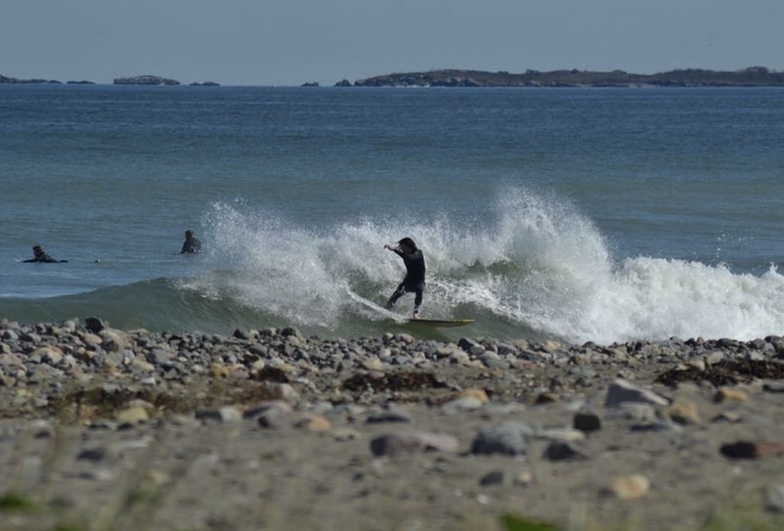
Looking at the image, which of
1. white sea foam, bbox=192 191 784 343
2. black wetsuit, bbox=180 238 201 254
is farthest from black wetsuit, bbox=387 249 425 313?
black wetsuit, bbox=180 238 201 254

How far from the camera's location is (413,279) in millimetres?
20000

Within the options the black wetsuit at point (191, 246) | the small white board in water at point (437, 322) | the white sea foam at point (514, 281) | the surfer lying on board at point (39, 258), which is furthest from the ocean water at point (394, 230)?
the black wetsuit at point (191, 246)

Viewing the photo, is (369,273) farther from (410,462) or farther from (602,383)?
(410,462)

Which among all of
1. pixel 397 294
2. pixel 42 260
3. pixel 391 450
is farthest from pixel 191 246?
pixel 391 450

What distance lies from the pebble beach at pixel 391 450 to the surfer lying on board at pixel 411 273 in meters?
8.16

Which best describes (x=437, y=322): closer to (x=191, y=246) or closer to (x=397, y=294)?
(x=397, y=294)

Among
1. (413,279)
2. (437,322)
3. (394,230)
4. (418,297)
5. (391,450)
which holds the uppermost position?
(391,450)

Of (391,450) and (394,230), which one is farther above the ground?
(391,450)

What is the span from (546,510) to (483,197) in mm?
35816

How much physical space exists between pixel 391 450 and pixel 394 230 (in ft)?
57.1

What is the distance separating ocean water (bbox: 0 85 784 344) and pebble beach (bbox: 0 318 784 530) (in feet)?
26.5

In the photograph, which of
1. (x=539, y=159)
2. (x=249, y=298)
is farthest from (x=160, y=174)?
(x=249, y=298)

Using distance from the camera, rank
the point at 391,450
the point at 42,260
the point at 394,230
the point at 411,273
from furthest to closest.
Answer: the point at 42,260, the point at 394,230, the point at 411,273, the point at 391,450

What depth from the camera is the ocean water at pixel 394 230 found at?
66.3 ft
